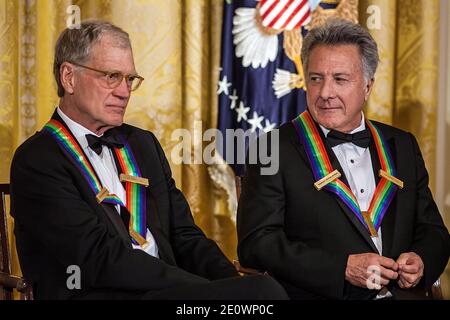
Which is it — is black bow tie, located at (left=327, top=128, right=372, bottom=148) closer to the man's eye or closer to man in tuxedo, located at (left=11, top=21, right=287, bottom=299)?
man in tuxedo, located at (left=11, top=21, right=287, bottom=299)

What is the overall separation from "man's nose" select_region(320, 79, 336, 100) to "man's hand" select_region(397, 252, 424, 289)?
63cm

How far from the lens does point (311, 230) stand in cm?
258

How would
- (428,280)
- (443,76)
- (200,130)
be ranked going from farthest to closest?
1. (443,76)
2. (200,130)
3. (428,280)

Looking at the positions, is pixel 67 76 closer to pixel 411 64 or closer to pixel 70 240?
pixel 70 240

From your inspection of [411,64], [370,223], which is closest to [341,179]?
[370,223]

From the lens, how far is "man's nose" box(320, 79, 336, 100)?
263 centimetres

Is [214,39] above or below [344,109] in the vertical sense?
above

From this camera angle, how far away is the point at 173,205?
267 centimetres

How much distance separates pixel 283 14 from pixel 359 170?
159 cm

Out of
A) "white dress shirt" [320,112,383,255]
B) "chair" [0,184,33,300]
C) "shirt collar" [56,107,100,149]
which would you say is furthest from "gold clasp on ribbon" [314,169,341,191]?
"chair" [0,184,33,300]

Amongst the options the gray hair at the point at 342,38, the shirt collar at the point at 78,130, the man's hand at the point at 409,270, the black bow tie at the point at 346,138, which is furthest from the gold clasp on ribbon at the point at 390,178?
the shirt collar at the point at 78,130
